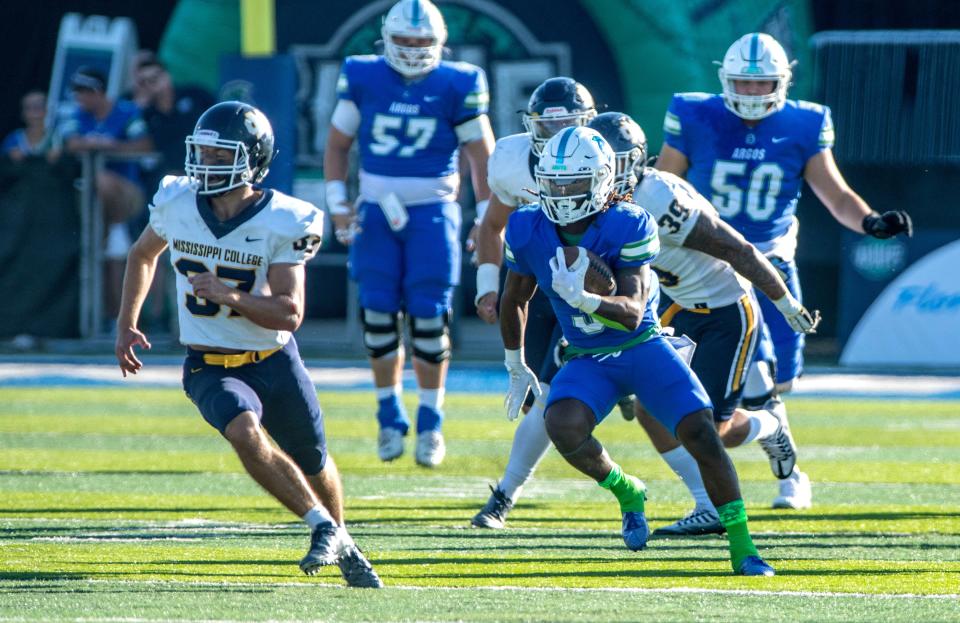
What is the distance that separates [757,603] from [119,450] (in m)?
5.05

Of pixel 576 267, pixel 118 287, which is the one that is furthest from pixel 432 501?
pixel 118 287

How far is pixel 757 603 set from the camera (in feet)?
15.9

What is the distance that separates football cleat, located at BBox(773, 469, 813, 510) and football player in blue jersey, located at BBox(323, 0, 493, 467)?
1678 mm

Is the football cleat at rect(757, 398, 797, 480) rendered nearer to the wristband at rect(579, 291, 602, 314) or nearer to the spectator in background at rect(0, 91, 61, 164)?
Result: the wristband at rect(579, 291, 602, 314)

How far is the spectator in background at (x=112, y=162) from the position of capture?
47.1ft

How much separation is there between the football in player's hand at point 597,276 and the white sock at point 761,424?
5.00ft

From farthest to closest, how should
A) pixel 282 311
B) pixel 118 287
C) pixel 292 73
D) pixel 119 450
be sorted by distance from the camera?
pixel 118 287 < pixel 292 73 < pixel 119 450 < pixel 282 311

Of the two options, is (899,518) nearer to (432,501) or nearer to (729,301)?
(729,301)

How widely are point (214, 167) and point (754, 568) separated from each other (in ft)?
6.52

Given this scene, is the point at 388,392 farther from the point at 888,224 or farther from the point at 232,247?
the point at 232,247

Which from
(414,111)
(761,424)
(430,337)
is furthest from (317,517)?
(414,111)

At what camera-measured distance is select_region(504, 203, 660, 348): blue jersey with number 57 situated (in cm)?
549

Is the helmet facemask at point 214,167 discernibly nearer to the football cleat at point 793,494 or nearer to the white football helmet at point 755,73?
the white football helmet at point 755,73

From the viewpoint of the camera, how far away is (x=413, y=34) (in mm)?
8109
